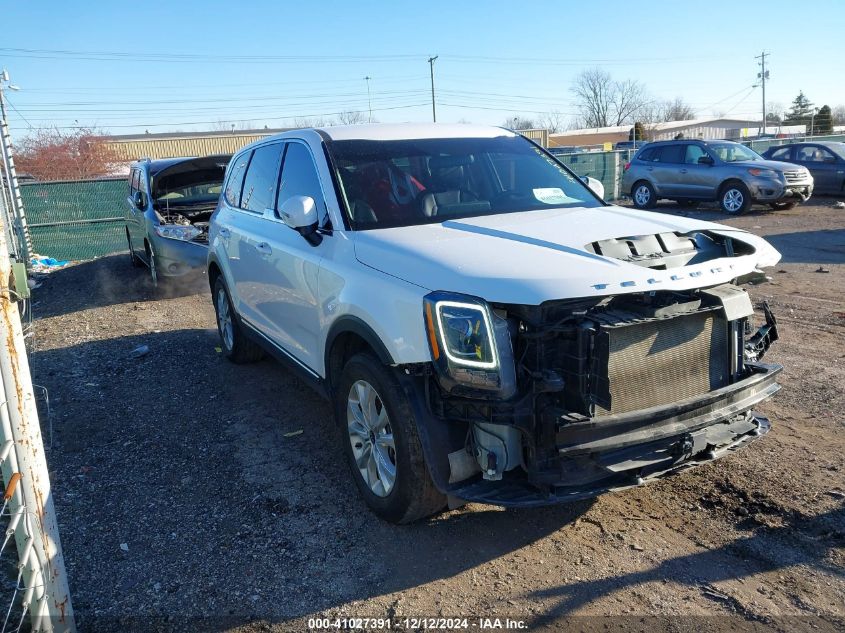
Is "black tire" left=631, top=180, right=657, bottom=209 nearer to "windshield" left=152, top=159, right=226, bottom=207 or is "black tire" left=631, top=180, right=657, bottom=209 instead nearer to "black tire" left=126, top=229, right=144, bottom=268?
"windshield" left=152, top=159, right=226, bottom=207

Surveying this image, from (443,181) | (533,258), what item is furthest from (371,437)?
(443,181)

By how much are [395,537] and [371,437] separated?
521 mm

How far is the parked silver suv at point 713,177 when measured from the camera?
1652 cm

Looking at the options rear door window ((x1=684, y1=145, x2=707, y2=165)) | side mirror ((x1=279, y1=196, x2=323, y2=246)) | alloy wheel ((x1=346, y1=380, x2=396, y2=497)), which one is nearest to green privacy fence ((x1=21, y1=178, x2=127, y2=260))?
side mirror ((x1=279, y1=196, x2=323, y2=246))

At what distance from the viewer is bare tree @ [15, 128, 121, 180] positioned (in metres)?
29.5

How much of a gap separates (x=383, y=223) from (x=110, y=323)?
607 centimetres

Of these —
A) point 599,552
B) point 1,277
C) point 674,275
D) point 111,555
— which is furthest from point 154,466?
point 674,275

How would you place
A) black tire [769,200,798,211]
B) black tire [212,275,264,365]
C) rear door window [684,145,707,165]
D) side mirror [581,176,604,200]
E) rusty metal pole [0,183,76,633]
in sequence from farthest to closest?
rear door window [684,145,707,165], black tire [769,200,798,211], black tire [212,275,264,365], side mirror [581,176,604,200], rusty metal pole [0,183,76,633]

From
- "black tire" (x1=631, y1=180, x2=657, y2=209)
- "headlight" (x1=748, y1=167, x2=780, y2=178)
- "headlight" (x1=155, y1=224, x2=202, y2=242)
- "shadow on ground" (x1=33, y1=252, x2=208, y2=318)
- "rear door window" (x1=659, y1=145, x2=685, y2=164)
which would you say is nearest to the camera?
"headlight" (x1=155, y1=224, x2=202, y2=242)

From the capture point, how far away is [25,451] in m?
2.55

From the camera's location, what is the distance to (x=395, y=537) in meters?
3.56

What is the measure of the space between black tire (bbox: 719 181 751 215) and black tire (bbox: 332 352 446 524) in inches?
613

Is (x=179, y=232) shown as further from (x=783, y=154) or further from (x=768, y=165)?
(x=783, y=154)

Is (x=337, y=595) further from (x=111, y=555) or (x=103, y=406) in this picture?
(x=103, y=406)
